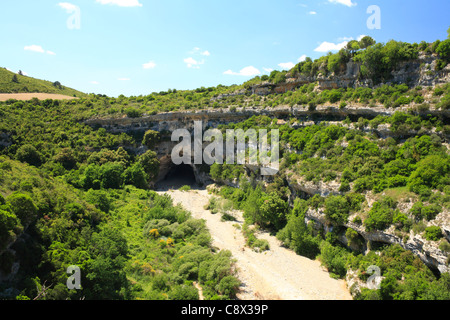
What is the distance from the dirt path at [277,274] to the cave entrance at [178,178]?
25896mm

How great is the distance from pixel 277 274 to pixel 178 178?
42945 millimetres

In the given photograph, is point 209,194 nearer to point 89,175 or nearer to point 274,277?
point 89,175

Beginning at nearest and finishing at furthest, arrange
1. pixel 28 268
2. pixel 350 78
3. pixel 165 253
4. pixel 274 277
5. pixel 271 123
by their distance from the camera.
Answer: pixel 28 268 < pixel 274 277 < pixel 165 253 < pixel 350 78 < pixel 271 123

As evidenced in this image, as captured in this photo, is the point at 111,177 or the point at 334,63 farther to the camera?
the point at 111,177

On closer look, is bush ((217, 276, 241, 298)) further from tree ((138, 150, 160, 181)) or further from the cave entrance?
the cave entrance

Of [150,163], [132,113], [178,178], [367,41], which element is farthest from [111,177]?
[367,41]

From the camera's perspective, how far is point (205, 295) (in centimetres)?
2350

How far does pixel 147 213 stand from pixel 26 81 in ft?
233

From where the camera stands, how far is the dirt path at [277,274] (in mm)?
23766

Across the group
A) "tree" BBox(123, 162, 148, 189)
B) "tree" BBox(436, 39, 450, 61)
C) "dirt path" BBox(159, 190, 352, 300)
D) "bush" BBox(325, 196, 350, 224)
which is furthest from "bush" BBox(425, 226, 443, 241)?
"tree" BBox(123, 162, 148, 189)

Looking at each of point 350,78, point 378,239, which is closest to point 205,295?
point 378,239

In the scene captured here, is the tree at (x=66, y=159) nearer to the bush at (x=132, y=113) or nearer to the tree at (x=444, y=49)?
the bush at (x=132, y=113)

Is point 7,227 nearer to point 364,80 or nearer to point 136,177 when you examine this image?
point 136,177

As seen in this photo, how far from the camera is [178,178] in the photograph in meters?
66.2
